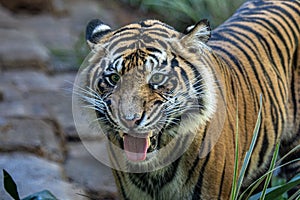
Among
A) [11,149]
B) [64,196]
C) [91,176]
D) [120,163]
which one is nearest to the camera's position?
[120,163]

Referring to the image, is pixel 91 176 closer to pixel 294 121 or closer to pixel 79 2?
pixel 294 121

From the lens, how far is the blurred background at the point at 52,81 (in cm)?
445

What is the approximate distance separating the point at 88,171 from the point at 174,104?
2.03 m

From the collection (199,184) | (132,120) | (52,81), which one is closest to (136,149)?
(132,120)

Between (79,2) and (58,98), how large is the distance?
4.07 meters

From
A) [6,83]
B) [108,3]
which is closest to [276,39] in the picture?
[6,83]

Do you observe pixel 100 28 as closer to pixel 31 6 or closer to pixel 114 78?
pixel 114 78

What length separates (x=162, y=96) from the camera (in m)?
3.13

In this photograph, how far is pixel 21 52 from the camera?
7.09 metres

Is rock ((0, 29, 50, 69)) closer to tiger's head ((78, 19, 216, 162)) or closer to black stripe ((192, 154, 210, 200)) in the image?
tiger's head ((78, 19, 216, 162))

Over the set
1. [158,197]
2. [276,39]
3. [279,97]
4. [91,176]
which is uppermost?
[276,39]

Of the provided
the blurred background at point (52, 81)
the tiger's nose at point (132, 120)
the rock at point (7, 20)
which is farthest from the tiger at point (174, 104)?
the rock at point (7, 20)

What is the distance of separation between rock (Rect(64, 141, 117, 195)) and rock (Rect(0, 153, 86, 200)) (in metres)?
0.26

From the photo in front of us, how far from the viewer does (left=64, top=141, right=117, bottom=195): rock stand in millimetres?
4816
